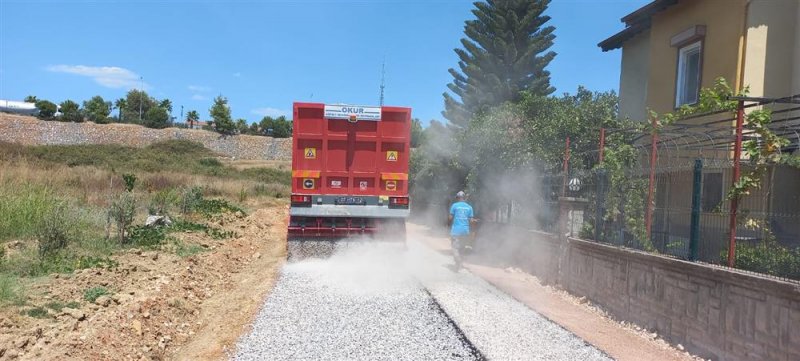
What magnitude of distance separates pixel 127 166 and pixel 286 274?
3698 centimetres

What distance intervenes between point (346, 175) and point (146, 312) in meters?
5.40

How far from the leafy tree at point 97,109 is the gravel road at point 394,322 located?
72446 millimetres

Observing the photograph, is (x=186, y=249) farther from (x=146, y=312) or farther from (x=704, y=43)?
(x=704, y=43)

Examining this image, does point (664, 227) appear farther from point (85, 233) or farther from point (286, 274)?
point (85, 233)

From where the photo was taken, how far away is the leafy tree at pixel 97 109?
7319 centimetres

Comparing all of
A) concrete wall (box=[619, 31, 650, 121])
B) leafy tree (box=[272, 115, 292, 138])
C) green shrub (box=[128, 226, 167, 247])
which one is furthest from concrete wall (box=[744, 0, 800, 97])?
leafy tree (box=[272, 115, 292, 138])

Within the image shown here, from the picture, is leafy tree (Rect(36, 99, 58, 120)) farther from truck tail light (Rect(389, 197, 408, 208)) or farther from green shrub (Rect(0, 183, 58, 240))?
truck tail light (Rect(389, 197, 408, 208))

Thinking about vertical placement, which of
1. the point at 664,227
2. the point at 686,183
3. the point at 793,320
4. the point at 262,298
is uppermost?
the point at 686,183

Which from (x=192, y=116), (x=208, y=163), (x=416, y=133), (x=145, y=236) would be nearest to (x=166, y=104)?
(x=192, y=116)

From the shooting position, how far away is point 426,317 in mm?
7758

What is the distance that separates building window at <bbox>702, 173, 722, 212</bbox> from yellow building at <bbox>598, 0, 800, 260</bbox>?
2cm

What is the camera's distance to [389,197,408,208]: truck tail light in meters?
11.9

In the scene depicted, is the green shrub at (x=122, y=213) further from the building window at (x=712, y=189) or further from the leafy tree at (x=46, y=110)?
the leafy tree at (x=46, y=110)

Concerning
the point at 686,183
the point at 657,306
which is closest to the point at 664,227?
the point at 686,183
